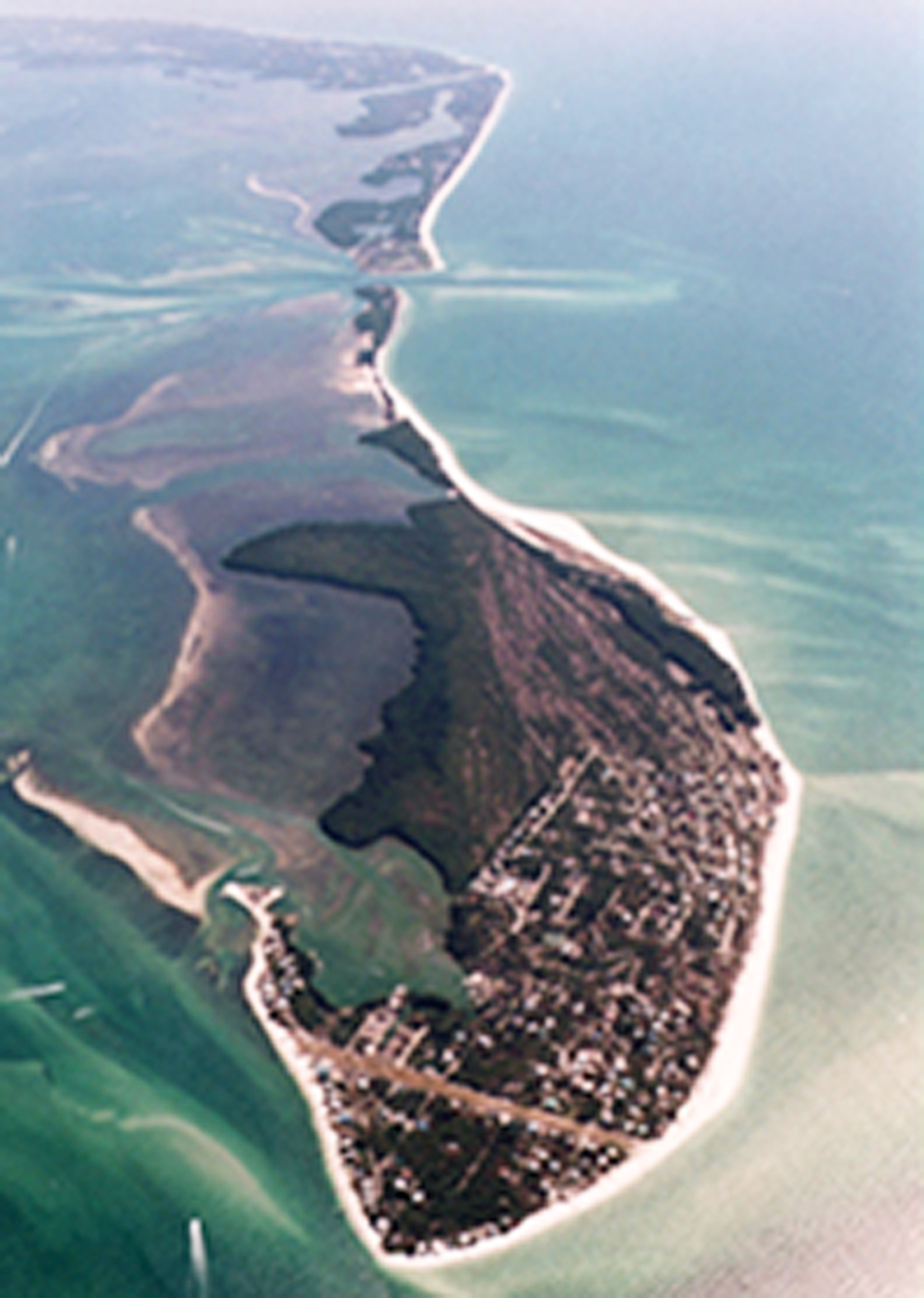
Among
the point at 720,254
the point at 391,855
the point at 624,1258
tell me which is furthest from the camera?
the point at 720,254

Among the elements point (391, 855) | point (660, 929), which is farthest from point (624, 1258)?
point (391, 855)

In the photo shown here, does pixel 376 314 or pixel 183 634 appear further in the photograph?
pixel 376 314

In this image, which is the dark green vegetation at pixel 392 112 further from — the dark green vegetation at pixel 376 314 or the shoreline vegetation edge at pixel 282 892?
the shoreline vegetation edge at pixel 282 892

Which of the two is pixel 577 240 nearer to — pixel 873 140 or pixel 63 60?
pixel 873 140

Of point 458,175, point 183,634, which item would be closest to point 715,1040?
point 183,634

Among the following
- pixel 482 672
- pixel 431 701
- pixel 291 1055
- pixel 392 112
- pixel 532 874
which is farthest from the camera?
pixel 392 112

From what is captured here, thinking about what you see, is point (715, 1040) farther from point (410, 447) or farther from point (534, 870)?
point (410, 447)
